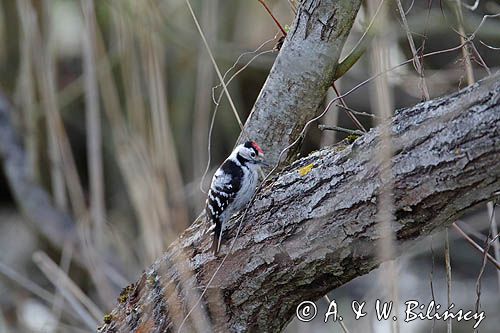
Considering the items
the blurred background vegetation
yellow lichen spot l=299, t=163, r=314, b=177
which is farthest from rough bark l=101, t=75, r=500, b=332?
the blurred background vegetation

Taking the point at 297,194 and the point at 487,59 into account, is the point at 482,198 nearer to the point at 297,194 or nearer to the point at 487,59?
the point at 297,194

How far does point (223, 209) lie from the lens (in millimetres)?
1556

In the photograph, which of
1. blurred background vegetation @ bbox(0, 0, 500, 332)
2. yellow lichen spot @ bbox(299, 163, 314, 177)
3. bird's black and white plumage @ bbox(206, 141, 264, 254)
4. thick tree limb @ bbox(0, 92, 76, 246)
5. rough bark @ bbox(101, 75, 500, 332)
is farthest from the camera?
thick tree limb @ bbox(0, 92, 76, 246)

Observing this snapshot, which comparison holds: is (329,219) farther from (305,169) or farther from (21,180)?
(21,180)

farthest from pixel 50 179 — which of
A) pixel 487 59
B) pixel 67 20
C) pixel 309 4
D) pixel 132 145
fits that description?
pixel 309 4

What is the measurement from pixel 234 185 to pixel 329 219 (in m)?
0.39

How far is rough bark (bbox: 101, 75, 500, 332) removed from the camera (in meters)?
1.16

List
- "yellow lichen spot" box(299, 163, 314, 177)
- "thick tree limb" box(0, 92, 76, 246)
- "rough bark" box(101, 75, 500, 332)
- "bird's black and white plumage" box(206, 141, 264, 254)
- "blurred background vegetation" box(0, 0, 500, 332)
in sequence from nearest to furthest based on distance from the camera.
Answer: "rough bark" box(101, 75, 500, 332), "yellow lichen spot" box(299, 163, 314, 177), "bird's black and white plumage" box(206, 141, 264, 254), "blurred background vegetation" box(0, 0, 500, 332), "thick tree limb" box(0, 92, 76, 246)

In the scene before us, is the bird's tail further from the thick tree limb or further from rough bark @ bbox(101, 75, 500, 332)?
the thick tree limb

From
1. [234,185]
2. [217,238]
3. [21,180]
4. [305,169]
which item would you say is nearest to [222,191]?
[234,185]

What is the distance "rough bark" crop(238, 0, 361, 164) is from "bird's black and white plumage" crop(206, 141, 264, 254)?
4cm

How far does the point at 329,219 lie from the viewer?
4.31ft

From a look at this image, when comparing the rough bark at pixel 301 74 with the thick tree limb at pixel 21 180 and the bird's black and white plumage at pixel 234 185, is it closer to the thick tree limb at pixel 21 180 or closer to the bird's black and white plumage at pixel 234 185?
the bird's black and white plumage at pixel 234 185

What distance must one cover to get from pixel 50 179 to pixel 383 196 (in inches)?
120
